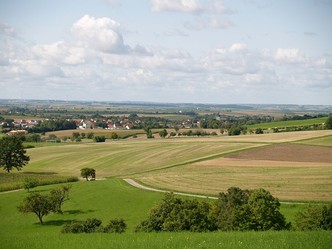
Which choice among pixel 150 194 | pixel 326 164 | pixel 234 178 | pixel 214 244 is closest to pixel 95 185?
pixel 150 194

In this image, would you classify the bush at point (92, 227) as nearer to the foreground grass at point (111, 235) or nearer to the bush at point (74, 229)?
the bush at point (74, 229)

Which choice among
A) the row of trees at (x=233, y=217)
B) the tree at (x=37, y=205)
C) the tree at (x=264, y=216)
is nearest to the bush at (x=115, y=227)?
the row of trees at (x=233, y=217)

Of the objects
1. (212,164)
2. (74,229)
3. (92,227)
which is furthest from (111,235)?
(212,164)

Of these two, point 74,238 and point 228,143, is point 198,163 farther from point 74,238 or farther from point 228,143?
point 74,238

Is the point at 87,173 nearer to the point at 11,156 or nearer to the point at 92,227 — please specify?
the point at 11,156

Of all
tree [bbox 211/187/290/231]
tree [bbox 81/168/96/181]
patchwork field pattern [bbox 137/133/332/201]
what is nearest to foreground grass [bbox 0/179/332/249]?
patchwork field pattern [bbox 137/133/332/201]

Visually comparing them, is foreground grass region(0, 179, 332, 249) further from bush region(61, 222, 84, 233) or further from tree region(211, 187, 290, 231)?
tree region(211, 187, 290, 231)

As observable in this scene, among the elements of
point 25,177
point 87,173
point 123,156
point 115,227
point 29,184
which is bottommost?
point 25,177
